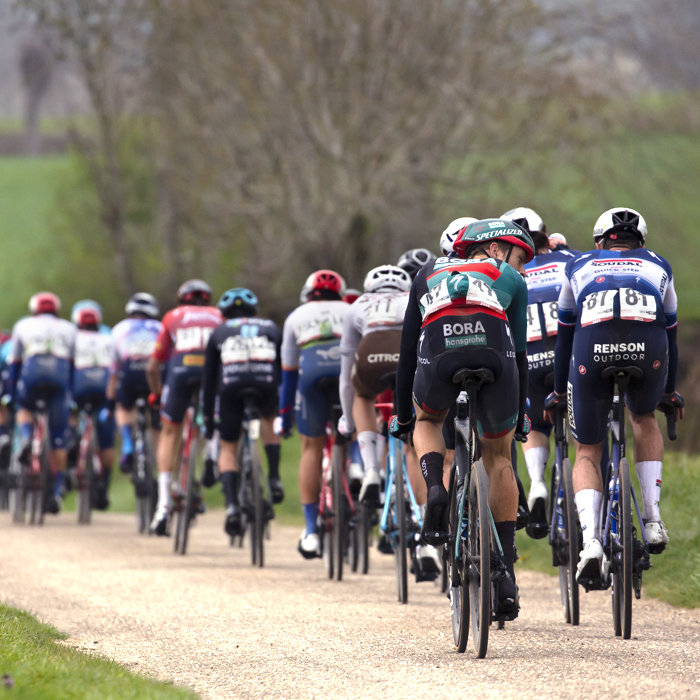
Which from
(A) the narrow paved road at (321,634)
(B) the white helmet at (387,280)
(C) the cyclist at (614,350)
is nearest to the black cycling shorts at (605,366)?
(C) the cyclist at (614,350)

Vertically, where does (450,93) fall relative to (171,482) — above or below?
above

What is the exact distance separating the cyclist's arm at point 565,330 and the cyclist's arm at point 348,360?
2546 millimetres

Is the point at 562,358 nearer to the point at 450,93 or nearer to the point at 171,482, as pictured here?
the point at 171,482

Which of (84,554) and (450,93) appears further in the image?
(450,93)

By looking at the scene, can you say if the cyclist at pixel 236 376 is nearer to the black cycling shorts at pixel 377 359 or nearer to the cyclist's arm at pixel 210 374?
the cyclist's arm at pixel 210 374

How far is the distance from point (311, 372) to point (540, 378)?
230 centimetres

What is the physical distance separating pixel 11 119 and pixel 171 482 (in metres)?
74.8

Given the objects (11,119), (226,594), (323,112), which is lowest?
(226,594)

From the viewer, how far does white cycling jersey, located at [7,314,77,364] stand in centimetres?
1539

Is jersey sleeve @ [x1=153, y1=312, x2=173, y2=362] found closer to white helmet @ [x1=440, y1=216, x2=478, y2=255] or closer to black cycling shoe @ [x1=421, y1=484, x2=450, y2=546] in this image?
white helmet @ [x1=440, y1=216, x2=478, y2=255]

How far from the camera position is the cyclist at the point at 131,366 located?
14852mm

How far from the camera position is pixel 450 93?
22797mm

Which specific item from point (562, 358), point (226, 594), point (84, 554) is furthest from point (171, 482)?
point (562, 358)

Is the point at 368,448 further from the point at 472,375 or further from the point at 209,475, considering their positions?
the point at 472,375
